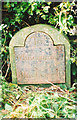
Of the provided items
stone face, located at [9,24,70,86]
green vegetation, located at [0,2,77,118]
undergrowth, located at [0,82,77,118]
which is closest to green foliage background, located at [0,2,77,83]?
green vegetation, located at [0,2,77,118]

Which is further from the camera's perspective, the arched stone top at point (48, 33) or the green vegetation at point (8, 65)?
the arched stone top at point (48, 33)

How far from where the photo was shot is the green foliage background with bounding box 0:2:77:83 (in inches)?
93.7

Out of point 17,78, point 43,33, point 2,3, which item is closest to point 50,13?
point 43,33

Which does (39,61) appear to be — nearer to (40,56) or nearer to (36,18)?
(40,56)

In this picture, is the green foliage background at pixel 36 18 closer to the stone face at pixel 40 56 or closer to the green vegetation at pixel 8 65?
the green vegetation at pixel 8 65

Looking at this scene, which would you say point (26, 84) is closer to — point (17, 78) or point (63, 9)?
point (17, 78)

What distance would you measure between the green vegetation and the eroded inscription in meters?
0.18

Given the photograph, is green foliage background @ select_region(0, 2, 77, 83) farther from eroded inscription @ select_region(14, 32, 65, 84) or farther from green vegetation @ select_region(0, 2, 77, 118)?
eroded inscription @ select_region(14, 32, 65, 84)

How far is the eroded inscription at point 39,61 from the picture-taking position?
2.37 m

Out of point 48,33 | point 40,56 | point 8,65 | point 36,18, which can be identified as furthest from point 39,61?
point 36,18

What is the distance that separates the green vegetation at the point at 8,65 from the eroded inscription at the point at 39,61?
0.59 ft

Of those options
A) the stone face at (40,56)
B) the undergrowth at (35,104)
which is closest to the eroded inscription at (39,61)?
the stone face at (40,56)

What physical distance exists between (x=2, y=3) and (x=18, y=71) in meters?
1.07

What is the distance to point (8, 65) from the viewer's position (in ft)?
9.02
